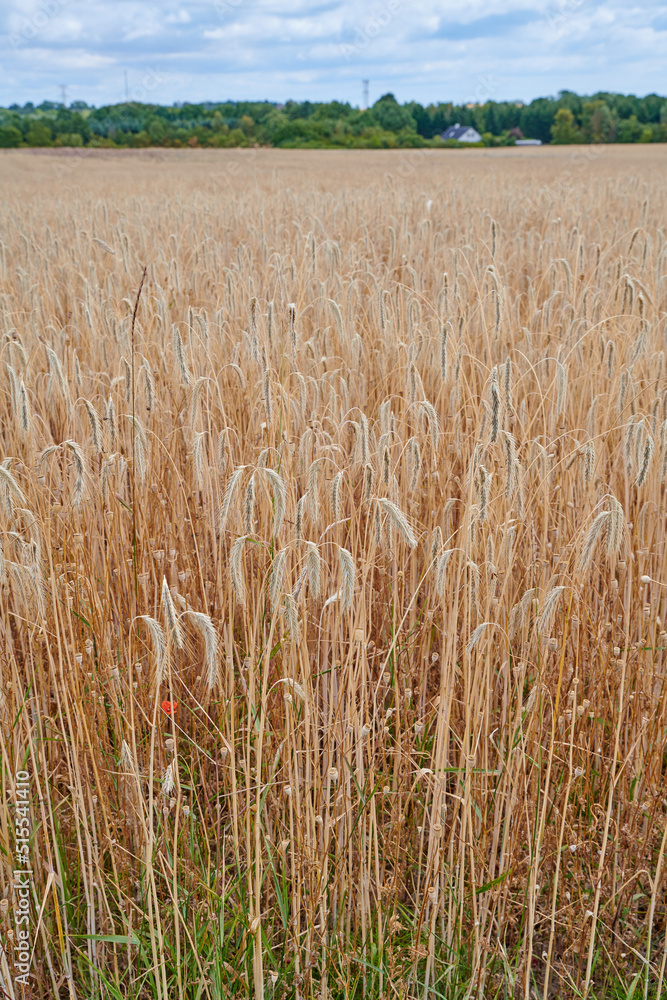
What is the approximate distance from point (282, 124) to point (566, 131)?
50.8 ft

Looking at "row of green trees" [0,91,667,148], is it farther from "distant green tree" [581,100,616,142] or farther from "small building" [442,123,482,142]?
"small building" [442,123,482,142]

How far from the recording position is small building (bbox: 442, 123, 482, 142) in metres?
54.0

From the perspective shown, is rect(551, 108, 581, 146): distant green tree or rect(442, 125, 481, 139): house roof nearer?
rect(551, 108, 581, 146): distant green tree

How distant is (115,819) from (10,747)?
25cm

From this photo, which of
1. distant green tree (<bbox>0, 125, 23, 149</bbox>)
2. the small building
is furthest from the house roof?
distant green tree (<bbox>0, 125, 23, 149</bbox>)

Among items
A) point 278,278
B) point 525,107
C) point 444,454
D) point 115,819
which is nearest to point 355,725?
point 115,819

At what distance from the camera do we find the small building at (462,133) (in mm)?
53969

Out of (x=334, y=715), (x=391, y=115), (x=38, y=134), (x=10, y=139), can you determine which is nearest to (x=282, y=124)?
(x=391, y=115)

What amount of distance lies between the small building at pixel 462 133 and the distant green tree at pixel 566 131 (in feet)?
49.6

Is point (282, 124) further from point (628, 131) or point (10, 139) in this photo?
point (628, 131)

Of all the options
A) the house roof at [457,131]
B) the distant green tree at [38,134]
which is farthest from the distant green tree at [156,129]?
the house roof at [457,131]
